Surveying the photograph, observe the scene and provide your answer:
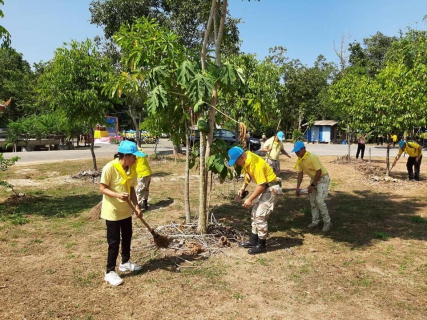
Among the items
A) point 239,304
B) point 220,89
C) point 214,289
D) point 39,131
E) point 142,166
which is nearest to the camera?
point 239,304

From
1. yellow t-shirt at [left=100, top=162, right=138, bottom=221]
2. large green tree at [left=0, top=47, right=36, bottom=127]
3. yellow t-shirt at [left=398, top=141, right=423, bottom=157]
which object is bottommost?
yellow t-shirt at [left=100, top=162, right=138, bottom=221]

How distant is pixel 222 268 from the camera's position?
446cm

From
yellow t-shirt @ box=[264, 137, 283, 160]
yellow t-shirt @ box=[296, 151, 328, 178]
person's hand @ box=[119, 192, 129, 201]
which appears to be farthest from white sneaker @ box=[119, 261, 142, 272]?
yellow t-shirt @ box=[264, 137, 283, 160]

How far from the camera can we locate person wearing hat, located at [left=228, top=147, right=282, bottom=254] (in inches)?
182

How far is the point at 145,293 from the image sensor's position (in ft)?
12.4

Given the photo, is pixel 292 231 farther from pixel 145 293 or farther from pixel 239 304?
pixel 145 293

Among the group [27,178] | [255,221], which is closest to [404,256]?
[255,221]

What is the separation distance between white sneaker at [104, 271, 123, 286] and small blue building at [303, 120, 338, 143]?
115 feet

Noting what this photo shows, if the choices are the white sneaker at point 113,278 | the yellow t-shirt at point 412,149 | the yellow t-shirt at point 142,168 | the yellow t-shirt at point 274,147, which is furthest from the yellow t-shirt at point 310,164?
the yellow t-shirt at point 412,149

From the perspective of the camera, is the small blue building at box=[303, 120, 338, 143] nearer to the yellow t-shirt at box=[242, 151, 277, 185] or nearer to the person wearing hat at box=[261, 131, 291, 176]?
the person wearing hat at box=[261, 131, 291, 176]

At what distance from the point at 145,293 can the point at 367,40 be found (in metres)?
49.9

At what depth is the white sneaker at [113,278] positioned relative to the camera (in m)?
3.92

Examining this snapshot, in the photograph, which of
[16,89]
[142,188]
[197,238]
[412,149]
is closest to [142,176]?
[142,188]

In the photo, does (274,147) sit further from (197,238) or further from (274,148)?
(197,238)
